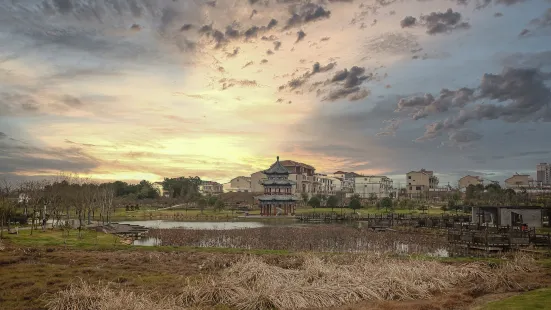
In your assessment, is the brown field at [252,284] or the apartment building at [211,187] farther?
the apartment building at [211,187]

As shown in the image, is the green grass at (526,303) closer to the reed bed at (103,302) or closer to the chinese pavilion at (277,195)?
the reed bed at (103,302)

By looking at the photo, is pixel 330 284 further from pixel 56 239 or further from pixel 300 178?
pixel 300 178

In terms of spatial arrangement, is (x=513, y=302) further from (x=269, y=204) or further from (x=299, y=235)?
(x=269, y=204)

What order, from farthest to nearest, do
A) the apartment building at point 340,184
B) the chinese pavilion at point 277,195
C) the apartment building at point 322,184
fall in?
1. the apartment building at point 340,184
2. the apartment building at point 322,184
3. the chinese pavilion at point 277,195

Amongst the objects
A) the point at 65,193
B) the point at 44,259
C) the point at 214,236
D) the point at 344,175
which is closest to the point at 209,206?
the point at 65,193

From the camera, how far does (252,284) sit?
54.7 ft

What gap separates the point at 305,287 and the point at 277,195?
69380 mm

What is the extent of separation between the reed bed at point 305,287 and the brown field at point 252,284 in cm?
4

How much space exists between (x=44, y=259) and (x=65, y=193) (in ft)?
122

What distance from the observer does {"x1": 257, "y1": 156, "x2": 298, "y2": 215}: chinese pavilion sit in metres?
80.5

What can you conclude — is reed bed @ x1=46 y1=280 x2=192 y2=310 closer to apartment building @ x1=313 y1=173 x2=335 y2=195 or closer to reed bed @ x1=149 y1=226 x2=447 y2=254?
reed bed @ x1=149 y1=226 x2=447 y2=254

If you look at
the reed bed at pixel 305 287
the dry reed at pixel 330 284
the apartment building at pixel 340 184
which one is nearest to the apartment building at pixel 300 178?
the apartment building at pixel 340 184

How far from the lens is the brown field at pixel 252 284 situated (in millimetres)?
14688

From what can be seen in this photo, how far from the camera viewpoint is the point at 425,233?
153 ft
